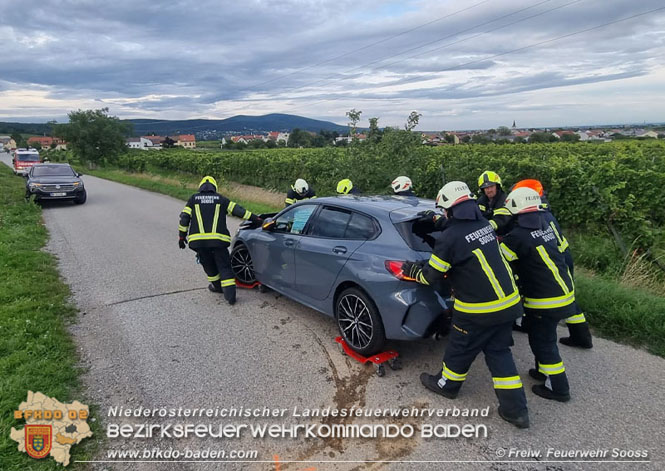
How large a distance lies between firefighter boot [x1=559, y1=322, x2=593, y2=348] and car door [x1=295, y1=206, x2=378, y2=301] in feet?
7.63

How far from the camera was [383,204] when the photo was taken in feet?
15.2

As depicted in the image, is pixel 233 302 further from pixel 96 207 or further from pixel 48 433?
pixel 96 207

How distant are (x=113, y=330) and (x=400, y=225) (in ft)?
11.7

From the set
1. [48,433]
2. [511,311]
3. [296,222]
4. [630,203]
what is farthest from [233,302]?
[630,203]

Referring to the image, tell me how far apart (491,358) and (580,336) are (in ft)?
5.16

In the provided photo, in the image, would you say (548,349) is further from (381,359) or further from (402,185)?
(402,185)

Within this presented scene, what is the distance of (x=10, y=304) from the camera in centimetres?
538

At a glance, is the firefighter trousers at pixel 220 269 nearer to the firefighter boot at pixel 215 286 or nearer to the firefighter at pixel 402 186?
the firefighter boot at pixel 215 286

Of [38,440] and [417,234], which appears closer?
[38,440]

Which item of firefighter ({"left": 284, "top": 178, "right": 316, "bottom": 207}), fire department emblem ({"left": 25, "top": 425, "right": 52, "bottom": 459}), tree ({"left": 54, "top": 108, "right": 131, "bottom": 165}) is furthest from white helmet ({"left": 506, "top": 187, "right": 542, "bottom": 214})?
tree ({"left": 54, "top": 108, "right": 131, "bottom": 165})

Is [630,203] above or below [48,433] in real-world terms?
above

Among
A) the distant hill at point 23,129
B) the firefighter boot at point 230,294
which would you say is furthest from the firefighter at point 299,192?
the distant hill at point 23,129

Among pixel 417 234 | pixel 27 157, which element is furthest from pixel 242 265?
pixel 27 157

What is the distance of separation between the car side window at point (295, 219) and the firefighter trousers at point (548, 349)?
2687 mm
